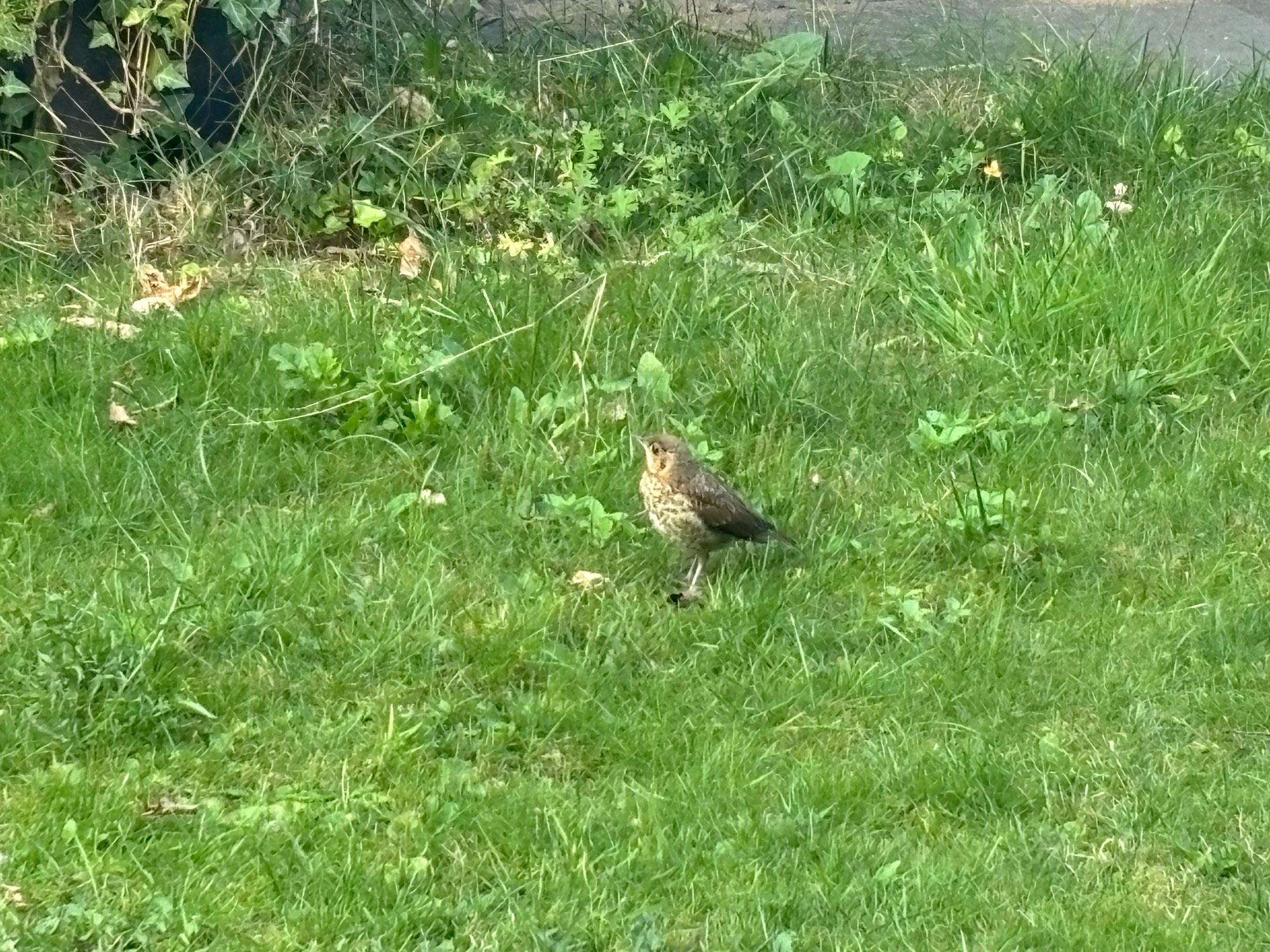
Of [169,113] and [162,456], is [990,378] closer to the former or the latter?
[162,456]

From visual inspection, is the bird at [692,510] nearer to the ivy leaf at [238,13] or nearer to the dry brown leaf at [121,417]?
the dry brown leaf at [121,417]

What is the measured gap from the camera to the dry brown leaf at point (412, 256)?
7.07 m

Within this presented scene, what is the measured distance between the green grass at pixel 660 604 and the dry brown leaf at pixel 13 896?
0.02 metres

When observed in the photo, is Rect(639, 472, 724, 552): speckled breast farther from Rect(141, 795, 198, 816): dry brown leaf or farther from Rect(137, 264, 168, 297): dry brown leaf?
Rect(137, 264, 168, 297): dry brown leaf

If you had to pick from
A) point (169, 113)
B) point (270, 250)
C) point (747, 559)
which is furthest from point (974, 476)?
point (169, 113)

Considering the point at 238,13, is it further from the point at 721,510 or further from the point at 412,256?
the point at 721,510

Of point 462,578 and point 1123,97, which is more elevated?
point 1123,97

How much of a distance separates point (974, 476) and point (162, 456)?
2640 mm

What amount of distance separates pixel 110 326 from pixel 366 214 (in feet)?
4.01

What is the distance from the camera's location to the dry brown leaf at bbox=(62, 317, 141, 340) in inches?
253

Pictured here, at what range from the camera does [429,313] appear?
6547 mm

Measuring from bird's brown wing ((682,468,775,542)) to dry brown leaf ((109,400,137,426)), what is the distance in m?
1.98

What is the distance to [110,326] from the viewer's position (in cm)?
652

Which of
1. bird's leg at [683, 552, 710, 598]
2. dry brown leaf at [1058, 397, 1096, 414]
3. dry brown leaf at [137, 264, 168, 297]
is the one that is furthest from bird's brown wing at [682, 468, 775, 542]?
dry brown leaf at [137, 264, 168, 297]
